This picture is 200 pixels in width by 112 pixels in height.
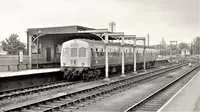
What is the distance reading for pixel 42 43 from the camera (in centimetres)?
2978

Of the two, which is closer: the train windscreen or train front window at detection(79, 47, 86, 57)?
train front window at detection(79, 47, 86, 57)

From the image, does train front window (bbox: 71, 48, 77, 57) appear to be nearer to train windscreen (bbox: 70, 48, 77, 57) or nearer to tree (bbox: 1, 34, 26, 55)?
train windscreen (bbox: 70, 48, 77, 57)

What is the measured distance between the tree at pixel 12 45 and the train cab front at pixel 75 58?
2325cm

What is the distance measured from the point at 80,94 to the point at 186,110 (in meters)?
5.84

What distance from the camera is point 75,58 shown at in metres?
20.9

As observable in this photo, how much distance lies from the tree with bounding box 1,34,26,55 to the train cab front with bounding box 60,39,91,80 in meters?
23.3

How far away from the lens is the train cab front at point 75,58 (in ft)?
66.9

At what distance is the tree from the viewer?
1667 inches

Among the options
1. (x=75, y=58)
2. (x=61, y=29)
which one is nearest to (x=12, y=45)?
(x=61, y=29)

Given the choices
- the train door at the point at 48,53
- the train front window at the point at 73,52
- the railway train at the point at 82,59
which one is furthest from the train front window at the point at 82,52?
the train door at the point at 48,53

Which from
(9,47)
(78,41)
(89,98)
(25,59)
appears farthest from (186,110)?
(9,47)

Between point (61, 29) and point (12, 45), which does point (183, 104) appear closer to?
point (61, 29)

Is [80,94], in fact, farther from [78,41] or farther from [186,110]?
[78,41]

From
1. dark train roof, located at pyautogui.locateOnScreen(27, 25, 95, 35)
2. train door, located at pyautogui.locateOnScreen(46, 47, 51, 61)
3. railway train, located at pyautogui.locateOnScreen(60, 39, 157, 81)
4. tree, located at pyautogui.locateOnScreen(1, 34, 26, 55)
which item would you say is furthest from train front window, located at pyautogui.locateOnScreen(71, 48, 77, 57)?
tree, located at pyautogui.locateOnScreen(1, 34, 26, 55)
